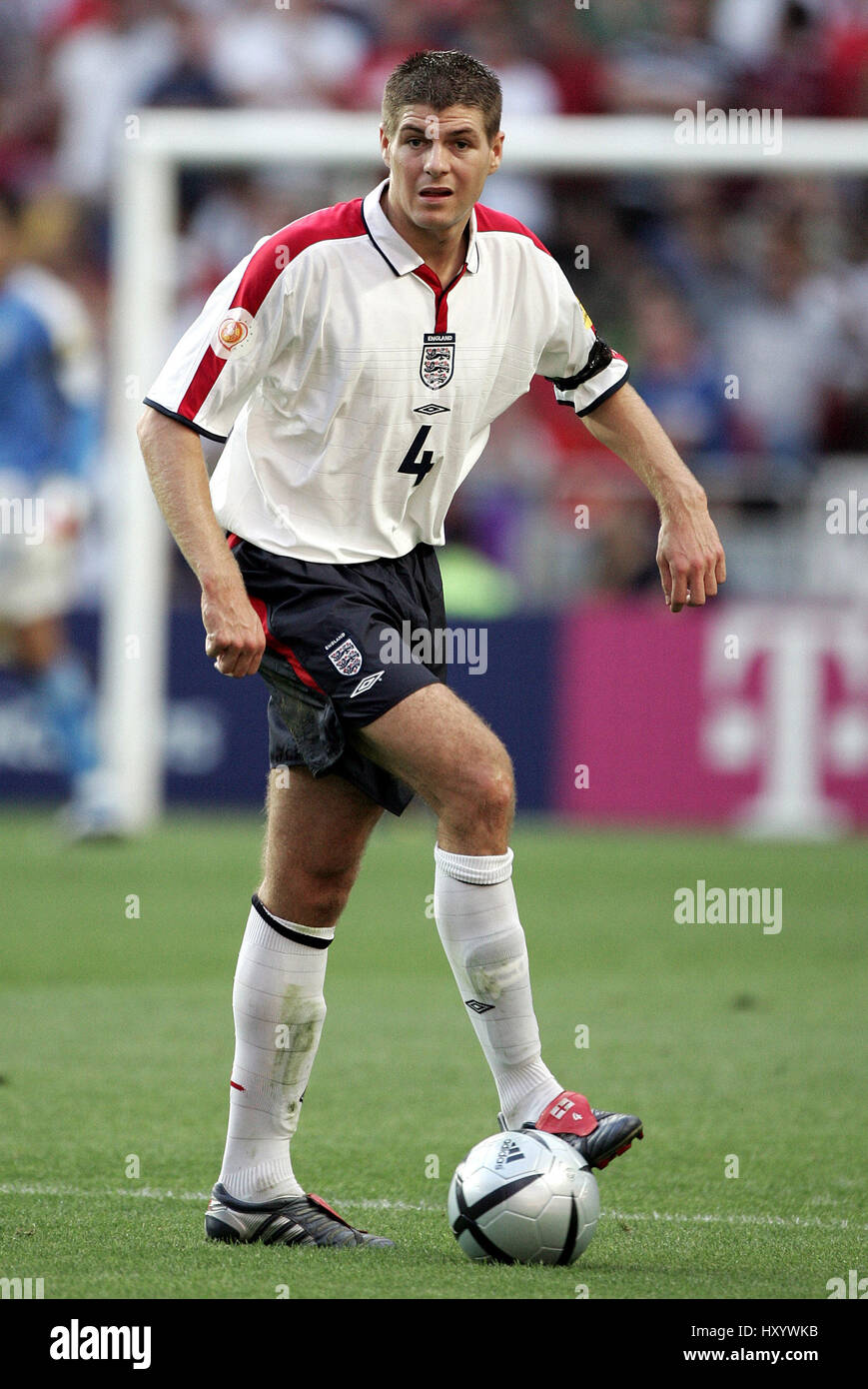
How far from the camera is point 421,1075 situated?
5594 mm

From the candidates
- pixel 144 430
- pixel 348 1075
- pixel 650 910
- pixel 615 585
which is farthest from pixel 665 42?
pixel 144 430

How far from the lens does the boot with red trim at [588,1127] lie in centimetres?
369

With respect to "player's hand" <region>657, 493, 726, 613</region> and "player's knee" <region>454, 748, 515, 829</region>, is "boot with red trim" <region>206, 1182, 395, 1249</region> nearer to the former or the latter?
"player's knee" <region>454, 748, 515, 829</region>

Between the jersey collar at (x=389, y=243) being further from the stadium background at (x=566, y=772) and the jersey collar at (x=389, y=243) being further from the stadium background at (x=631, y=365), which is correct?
the stadium background at (x=631, y=365)

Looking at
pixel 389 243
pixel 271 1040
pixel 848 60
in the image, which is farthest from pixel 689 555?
pixel 848 60

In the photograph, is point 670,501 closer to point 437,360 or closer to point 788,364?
point 437,360

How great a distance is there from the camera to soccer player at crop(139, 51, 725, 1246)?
3.71 metres

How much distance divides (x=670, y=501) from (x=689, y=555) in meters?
0.14

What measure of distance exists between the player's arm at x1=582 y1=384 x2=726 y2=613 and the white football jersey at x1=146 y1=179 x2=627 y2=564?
254mm

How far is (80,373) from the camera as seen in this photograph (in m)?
10.9

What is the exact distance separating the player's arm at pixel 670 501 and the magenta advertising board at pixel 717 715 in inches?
279

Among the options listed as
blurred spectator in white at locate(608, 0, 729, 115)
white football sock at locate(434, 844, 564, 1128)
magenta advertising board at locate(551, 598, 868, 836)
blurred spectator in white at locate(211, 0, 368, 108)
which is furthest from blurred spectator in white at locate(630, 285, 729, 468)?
white football sock at locate(434, 844, 564, 1128)
